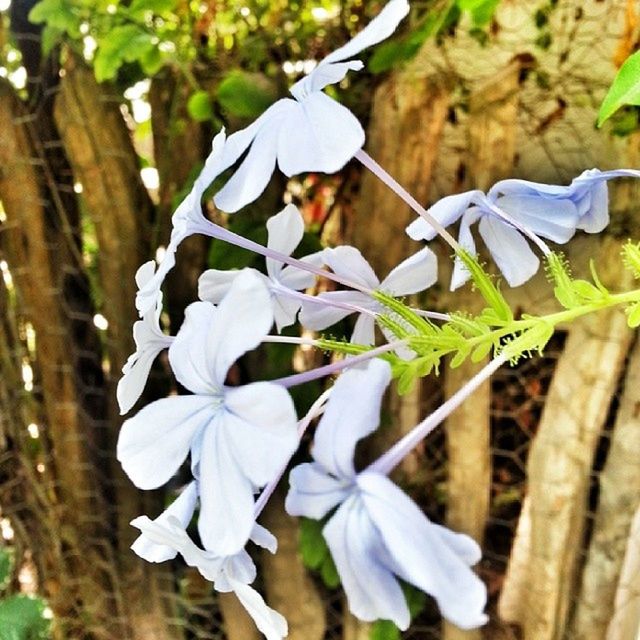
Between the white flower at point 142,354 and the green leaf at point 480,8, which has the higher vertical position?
the green leaf at point 480,8

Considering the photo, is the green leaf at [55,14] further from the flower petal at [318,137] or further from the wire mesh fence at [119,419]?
the flower petal at [318,137]

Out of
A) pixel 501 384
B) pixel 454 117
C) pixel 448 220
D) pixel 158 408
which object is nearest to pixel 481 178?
pixel 454 117

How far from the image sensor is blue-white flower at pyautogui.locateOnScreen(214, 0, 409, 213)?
8.3 inches

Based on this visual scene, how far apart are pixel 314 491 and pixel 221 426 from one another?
0.03 m

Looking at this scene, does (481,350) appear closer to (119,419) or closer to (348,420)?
(348,420)

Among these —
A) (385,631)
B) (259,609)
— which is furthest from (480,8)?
(385,631)

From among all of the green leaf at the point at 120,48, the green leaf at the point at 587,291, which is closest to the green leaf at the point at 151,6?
the green leaf at the point at 120,48

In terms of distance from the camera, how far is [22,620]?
628 mm

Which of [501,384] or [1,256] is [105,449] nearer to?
[1,256]

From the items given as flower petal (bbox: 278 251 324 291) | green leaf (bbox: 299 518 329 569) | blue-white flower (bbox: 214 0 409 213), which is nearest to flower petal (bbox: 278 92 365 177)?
blue-white flower (bbox: 214 0 409 213)

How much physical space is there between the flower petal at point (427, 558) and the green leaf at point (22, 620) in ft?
1.82

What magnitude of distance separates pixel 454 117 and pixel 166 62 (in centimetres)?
28

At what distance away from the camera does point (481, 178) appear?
2.11 ft

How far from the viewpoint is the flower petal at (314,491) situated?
19 cm
